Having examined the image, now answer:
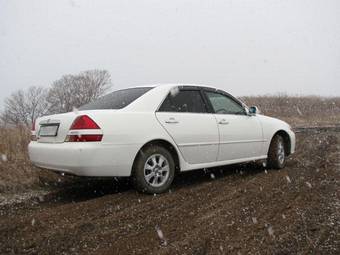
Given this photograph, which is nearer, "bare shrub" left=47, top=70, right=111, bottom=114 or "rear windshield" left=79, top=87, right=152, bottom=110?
"rear windshield" left=79, top=87, right=152, bottom=110

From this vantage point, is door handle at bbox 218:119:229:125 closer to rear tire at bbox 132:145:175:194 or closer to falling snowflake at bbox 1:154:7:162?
rear tire at bbox 132:145:175:194

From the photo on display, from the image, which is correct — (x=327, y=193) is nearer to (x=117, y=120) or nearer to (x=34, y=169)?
(x=117, y=120)

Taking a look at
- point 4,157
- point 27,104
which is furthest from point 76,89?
point 4,157

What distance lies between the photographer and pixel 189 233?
3.32 metres

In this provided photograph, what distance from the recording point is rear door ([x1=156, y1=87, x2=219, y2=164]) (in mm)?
4945

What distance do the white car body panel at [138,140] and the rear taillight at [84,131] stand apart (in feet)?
0.11

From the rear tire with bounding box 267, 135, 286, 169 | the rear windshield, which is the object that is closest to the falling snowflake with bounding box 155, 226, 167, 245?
the rear windshield

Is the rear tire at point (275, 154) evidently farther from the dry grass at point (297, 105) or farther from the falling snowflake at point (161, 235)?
the dry grass at point (297, 105)

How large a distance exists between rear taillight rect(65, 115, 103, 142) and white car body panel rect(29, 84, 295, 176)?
0.11 ft

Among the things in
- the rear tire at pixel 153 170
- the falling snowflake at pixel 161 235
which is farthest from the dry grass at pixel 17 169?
the falling snowflake at pixel 161 235

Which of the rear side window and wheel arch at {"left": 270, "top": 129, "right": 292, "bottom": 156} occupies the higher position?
the rear side window

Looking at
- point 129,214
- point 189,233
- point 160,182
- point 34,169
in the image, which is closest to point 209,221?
point 189,233

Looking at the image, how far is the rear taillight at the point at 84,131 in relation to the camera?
4207 mm

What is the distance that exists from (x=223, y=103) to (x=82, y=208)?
2.92 metres
